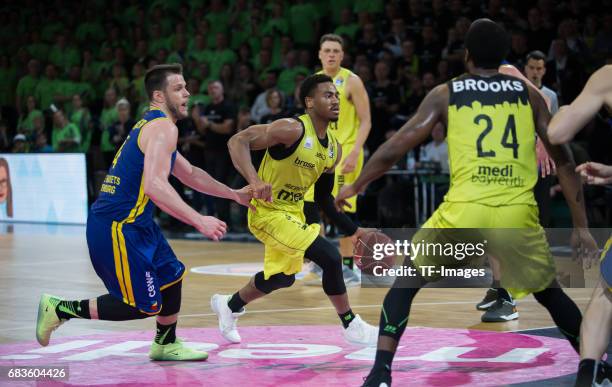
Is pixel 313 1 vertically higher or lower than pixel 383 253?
higher

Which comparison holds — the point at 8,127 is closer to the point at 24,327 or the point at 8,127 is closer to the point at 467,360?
the point at 24,327

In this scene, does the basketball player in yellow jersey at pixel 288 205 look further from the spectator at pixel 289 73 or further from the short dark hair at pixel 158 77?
the spectator at pixel 289 73

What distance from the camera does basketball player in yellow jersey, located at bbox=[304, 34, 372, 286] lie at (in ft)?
30.3

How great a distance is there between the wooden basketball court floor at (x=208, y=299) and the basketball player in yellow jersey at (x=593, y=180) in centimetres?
237

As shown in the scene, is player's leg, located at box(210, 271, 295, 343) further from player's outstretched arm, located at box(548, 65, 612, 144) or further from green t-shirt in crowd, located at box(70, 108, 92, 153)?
green t-shirt in crowd, located at box(70, 108, 92, 153)

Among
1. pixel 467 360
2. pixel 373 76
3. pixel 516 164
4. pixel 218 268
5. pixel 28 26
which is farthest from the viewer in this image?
pixel 28 26

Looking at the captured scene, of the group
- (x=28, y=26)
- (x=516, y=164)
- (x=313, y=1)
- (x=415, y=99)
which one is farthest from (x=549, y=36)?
(x=28, y=26)

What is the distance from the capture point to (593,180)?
4.52 meters

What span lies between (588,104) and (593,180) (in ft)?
1.16

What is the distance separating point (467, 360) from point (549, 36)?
348 inches

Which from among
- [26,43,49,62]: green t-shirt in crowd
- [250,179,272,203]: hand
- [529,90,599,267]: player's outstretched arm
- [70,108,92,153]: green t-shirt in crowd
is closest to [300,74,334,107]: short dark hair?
[250,179,272,203]: hand

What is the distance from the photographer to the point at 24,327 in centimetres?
700

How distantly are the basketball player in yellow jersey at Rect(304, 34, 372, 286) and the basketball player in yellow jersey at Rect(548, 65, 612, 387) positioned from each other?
4717 mm

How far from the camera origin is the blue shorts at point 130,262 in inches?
216
